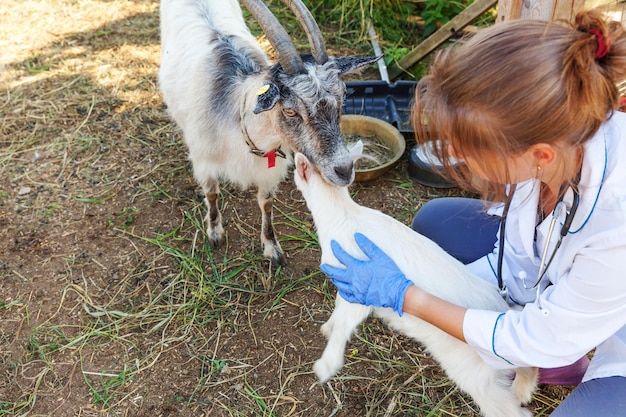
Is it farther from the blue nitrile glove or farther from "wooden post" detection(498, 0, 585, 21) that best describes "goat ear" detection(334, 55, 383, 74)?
the blue nitrile glove

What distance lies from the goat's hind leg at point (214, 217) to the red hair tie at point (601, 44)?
2.35 m

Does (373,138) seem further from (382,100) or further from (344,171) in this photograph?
(344,171)

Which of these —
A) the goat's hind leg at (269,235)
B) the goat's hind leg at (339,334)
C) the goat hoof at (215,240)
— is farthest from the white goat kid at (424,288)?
the goat hoof at (215,240)

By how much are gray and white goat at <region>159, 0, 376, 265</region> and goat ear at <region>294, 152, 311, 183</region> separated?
Answer: 0.11m

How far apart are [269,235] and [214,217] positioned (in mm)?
371

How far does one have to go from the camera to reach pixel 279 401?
2.55 meters

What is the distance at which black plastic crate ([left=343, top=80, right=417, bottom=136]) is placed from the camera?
14.0 feet

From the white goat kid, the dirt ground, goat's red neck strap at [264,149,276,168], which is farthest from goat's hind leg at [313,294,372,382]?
goat's red neck strap at [264,149,276,168]

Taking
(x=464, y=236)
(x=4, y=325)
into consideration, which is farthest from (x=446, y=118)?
(x=4, y=325)

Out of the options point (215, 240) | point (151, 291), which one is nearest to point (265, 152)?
point (215, 240)

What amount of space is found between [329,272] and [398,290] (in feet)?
1.06

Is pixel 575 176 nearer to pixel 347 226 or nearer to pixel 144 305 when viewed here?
pixel 347 226

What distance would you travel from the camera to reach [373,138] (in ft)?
13.4

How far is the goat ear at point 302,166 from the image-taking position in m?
2.18
